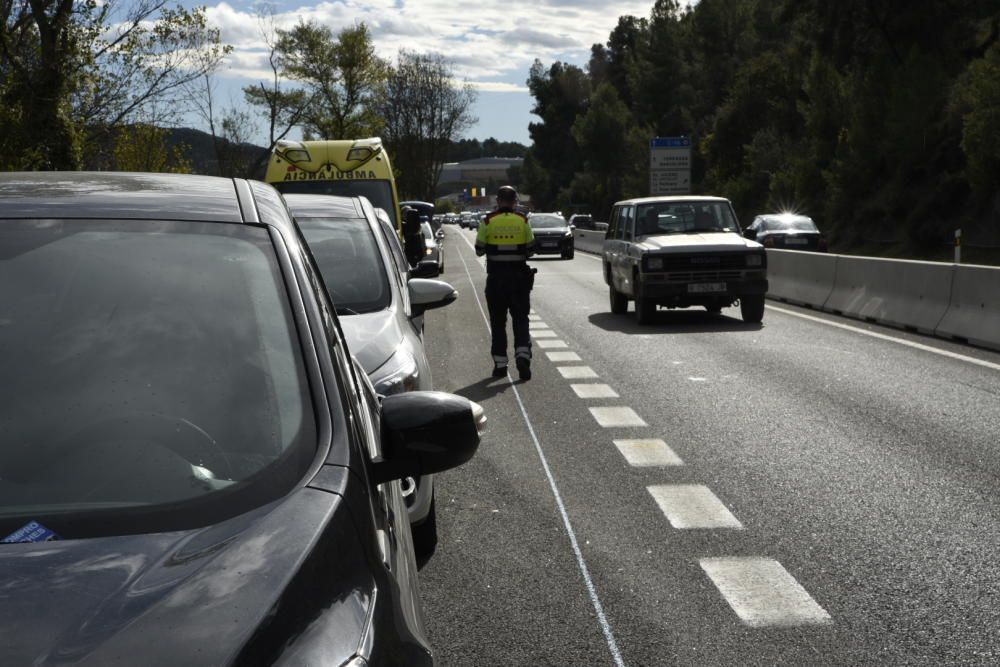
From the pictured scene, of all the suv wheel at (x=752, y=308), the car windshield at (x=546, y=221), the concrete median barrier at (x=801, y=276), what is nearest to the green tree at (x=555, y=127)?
the car windshield at (x=546, y=221)

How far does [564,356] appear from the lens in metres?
15.0

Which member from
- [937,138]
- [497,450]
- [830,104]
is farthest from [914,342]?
[830,104]

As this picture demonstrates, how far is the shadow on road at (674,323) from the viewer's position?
713 inches

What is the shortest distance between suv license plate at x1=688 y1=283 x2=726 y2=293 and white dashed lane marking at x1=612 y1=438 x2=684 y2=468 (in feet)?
30.8

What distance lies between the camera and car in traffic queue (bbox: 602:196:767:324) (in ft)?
60.4

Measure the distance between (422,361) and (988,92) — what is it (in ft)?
119

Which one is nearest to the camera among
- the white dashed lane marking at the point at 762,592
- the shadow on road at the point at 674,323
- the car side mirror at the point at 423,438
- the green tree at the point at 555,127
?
the car side mirror at the point at 423,438

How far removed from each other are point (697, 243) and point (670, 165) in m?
36.6

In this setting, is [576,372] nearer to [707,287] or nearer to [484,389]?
[484,389]

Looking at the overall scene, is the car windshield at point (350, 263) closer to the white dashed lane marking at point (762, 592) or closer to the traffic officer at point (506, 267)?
the white dashed lane marking at point (762, 592)

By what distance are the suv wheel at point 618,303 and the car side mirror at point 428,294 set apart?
11.8 metres

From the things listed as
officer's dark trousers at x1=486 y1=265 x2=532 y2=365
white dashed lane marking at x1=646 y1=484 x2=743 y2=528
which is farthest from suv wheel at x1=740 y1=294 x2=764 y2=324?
white dashed lane marking at x1=646 y1=484 x2=743 y2=528

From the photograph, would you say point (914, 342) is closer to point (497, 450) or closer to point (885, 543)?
point (497, 450)

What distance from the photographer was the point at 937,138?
49.1 meters
